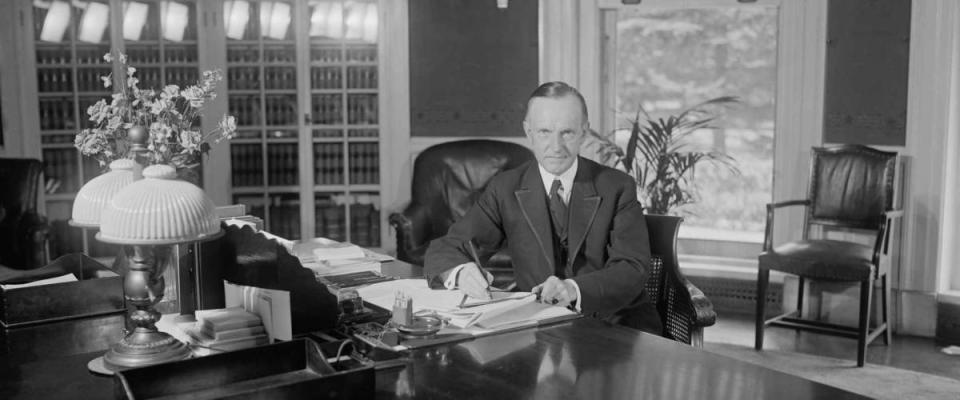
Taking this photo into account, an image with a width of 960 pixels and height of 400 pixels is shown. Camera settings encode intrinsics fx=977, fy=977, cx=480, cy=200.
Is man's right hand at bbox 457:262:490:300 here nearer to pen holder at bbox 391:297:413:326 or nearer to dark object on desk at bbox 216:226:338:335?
pen holder at bbox 391:297:413:326

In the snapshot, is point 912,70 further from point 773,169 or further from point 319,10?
point 319,10

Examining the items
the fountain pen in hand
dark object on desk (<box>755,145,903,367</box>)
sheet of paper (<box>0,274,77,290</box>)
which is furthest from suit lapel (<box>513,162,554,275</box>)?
dark object on desk (<box>755,145,903,367</box>)

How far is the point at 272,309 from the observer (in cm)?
224

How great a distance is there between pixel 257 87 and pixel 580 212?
13.3ft

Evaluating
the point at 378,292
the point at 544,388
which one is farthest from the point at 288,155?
the point at 544,388

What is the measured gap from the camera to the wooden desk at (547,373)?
190 centimetres

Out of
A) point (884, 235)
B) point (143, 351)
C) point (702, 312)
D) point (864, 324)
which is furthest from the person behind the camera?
point (884, 235)

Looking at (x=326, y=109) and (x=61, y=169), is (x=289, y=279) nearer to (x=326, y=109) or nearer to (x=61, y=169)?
(x=326, y=109)

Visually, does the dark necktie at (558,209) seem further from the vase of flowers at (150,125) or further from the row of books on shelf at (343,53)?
the row of books on shelf at (343,53)

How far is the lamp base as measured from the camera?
2.06m

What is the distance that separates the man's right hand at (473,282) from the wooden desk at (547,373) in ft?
0.99

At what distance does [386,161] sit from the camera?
6.63 metres

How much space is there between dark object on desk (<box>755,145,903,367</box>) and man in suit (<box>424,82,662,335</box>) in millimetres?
2310

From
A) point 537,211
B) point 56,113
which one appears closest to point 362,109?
point 56,113
